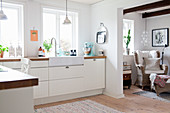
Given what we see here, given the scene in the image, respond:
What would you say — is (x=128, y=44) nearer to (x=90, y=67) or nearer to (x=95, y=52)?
(x=95, y=52)

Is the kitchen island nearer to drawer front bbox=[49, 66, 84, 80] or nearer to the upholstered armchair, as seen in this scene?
drawer front bbox=[49, 66, 84, 80]

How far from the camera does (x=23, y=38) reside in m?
3.82

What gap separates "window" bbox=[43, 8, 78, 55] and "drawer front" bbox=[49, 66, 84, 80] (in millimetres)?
853

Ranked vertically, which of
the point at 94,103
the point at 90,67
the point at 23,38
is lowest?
the point at 94,103

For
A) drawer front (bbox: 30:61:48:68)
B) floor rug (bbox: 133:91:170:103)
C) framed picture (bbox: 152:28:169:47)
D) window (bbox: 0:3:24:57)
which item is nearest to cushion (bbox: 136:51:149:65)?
framed picture (bbox: 152:28:169:47)

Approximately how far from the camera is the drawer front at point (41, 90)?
341 centimetres

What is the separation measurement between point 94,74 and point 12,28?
2.14 m

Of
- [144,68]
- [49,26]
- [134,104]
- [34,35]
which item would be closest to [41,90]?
[34,35]

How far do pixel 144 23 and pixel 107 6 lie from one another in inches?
98.8

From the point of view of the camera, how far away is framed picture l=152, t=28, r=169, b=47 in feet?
18.4

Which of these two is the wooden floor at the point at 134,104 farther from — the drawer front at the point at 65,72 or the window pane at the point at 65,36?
the window pane at the point at 65,36

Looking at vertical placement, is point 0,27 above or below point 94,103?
above

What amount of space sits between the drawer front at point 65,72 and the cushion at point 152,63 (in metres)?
2.26

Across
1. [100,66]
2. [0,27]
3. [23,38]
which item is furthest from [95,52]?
[0,27]
